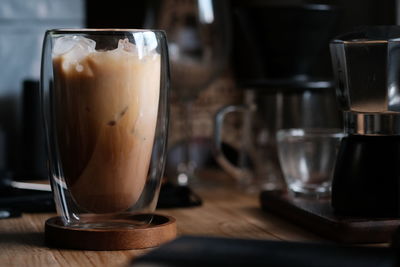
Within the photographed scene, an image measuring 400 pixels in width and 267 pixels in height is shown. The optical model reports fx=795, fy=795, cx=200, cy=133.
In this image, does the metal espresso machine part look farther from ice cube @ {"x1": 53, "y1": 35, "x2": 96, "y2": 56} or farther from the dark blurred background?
the dark blurred background

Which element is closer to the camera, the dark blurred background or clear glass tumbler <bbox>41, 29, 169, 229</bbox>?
clear glass tumbler <bbox>41, 29, 169, 229</bbox>

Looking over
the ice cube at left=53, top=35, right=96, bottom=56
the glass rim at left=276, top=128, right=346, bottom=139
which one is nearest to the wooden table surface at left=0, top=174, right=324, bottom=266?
the glass rim at left=276, top=128, right=346, bottom=139

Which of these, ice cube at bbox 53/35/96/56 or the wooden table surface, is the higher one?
ice cube at bbox 53/35/96/56

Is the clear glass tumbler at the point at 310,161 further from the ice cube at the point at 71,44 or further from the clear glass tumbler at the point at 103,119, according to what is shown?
the ice cube at the point at 71,44

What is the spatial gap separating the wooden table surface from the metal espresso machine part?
73 millimetres

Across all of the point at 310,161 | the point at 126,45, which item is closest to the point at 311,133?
the point at 310,161

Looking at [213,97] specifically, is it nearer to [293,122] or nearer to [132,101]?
[293,122]

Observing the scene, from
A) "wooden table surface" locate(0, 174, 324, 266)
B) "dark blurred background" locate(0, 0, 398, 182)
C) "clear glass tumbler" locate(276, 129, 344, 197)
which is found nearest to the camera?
"wooden table surface" locate(0, 174, 324, 266)

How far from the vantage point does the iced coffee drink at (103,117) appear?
2.77 feet

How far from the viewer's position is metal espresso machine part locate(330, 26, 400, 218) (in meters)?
0.89

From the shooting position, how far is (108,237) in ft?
2.75

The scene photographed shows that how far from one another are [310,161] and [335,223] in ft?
0.82

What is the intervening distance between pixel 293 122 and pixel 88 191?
513 mm

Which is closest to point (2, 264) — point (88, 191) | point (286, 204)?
point (88, 191)
